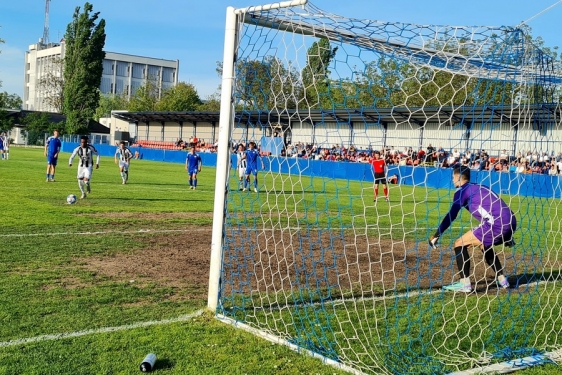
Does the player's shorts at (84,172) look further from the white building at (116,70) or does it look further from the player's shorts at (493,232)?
the white building at (116,70)

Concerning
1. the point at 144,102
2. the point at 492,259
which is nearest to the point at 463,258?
the point at 492,259

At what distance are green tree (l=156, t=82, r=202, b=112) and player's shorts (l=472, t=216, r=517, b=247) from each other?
8125 centimetres

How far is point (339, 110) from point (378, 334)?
228 centimetres

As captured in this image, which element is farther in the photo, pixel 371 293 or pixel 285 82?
pixel 371 293

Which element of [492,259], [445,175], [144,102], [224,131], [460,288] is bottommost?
[460,288]

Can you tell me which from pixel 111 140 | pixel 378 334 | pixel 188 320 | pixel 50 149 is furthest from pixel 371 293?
pixel 111 140

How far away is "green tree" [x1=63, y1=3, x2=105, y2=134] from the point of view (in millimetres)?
72250

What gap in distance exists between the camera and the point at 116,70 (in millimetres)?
119375

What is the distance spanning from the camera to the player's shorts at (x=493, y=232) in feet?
26.1

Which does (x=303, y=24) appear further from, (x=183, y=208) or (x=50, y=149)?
(x=50, y=149)

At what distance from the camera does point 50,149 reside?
74.6ft

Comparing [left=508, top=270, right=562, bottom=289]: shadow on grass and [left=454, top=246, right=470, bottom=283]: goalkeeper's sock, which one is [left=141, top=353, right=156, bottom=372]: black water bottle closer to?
[left=454, top=246, right=470, bottom=283]: goalkeeper's sock

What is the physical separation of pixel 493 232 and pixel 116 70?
118622mm

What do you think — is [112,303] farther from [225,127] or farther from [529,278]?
[529,278]
